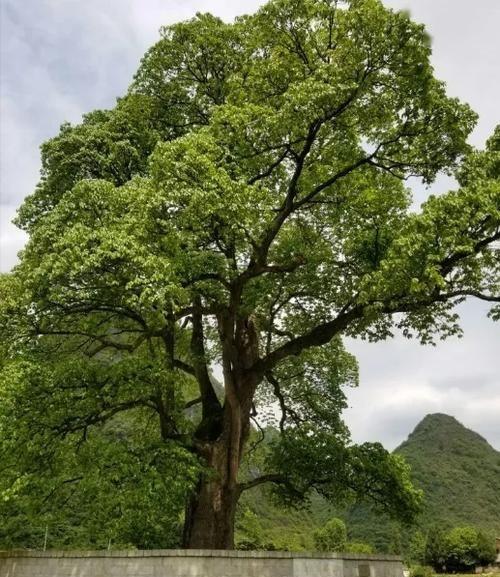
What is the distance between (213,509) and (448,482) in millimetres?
72581

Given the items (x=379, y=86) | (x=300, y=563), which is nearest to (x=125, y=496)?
(x=300, y=563)

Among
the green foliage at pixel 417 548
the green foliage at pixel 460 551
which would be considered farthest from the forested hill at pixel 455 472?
the green foliage at pixel 460 551

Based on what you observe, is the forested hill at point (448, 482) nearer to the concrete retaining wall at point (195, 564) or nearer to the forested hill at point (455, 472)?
the forested hill at point (455, 472)

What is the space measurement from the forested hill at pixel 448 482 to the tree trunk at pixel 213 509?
156ft

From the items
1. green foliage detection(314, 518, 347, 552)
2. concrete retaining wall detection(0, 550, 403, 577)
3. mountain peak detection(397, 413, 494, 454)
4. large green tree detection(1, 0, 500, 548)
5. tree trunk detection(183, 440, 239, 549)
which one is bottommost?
concrete retaining wall detection(0, 550, 403, 577)

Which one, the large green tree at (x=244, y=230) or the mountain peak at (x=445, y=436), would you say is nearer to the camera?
the large green tree at (x=244, y=230)

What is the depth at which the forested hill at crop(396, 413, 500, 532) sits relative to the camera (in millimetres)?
73375

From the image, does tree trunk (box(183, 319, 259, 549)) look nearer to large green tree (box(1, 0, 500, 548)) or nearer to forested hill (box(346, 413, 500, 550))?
large green tree (box(1, 0, 500, 548))

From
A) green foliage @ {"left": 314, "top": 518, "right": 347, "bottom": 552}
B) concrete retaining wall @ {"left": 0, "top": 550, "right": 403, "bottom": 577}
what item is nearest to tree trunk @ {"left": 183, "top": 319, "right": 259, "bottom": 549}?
concrete retaining wall @ {"left": 0, "top": 550, "right": 403, "bottom": 577}

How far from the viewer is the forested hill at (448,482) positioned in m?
67.1

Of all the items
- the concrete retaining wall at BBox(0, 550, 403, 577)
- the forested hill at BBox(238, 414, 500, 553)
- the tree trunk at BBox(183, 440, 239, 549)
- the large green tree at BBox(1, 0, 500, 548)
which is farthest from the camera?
the forested hill at BBox(238, 414, 500, 553)

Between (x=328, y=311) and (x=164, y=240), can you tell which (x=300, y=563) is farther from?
(x=328, y=311)

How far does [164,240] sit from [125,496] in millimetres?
5469

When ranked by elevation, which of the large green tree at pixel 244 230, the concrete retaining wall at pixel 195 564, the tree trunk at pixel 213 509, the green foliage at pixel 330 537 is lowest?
the concrete retaining wall at pixel 195 564
